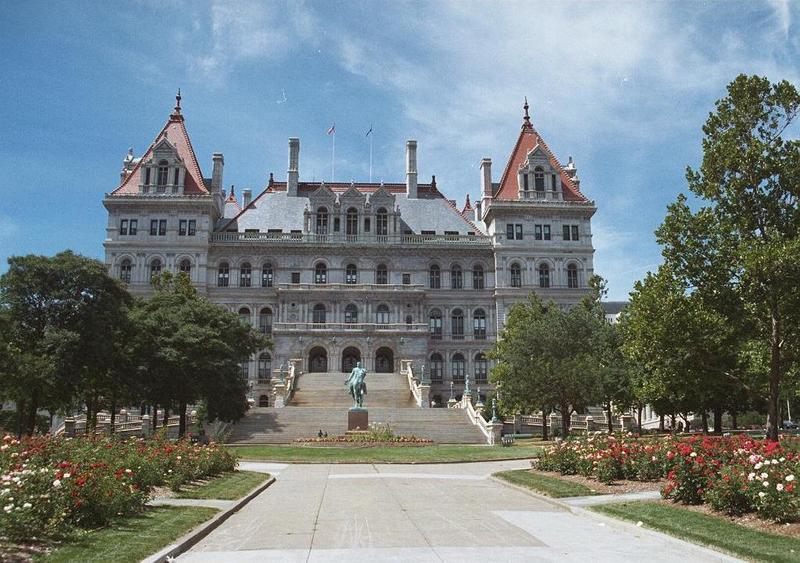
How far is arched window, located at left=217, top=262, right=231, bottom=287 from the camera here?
232 ft

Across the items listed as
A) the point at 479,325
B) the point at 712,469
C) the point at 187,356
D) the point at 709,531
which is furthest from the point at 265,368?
the point at 709,531

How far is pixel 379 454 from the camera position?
31.1 m

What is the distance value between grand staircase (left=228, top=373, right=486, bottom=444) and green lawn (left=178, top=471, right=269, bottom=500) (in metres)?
19.0

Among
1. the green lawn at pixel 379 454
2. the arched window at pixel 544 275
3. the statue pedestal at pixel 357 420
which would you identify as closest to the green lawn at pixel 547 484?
the green lawn at pixel 379 454

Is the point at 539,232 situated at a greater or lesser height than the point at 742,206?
greater

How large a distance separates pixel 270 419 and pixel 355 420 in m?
8.38

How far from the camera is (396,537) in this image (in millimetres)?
11648

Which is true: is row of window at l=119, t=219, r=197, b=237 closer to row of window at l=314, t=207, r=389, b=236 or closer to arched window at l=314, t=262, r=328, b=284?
row of window at l=314, t=207, r=389, b=236

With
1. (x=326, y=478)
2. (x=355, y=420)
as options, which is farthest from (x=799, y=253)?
(x=355, y=420)

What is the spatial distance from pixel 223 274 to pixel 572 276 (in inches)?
1360

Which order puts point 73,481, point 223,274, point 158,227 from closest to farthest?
1. point 73,481
2. point 158,227
3. point 223,274

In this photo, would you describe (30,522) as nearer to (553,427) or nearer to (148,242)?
(553,427)

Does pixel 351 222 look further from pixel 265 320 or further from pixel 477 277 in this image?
pixel 477 277

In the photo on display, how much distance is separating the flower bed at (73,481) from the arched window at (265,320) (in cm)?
5168
